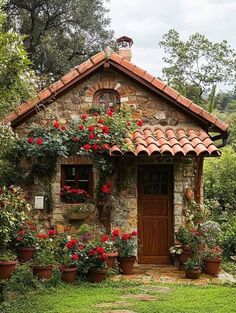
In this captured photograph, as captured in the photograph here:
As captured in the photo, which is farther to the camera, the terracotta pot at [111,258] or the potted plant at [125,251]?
the potted plant at [125,251]

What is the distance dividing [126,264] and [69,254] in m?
1.49

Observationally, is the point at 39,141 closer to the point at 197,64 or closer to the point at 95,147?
the point at 95,147

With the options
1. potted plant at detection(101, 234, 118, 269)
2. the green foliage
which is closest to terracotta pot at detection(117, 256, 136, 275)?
potted plant at detection(101, 234, 118, 269)

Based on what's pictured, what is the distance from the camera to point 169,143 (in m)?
9.90

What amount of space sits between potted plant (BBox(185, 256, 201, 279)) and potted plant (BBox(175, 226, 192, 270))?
1.72 feet

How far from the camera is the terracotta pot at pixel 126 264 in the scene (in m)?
9.47

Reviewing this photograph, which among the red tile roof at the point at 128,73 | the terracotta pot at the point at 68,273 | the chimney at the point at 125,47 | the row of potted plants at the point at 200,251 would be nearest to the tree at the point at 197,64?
the chimney at the point at 125,47

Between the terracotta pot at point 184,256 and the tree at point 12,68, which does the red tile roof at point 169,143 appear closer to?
the terracotta pot at point 184,256

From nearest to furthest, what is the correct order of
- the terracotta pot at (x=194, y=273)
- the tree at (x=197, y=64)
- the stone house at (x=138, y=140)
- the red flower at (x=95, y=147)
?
the terracotta pot at (x=194, y=273) < the red flower at (x=95, y=147) < the stone house at (x=138, y=140) < the tree at (x=197, y=64)

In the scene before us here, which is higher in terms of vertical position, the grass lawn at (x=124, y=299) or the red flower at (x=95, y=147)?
the red flower at (x=95, y=147)

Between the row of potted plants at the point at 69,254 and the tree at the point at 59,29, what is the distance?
40.5ft

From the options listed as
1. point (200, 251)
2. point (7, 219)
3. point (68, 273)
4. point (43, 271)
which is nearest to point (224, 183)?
point (200, 251)

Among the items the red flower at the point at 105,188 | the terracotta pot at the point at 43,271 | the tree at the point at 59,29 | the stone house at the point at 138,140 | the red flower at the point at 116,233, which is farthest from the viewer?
the tree at the point at 59,29

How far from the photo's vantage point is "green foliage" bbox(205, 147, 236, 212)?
51.9 ft
